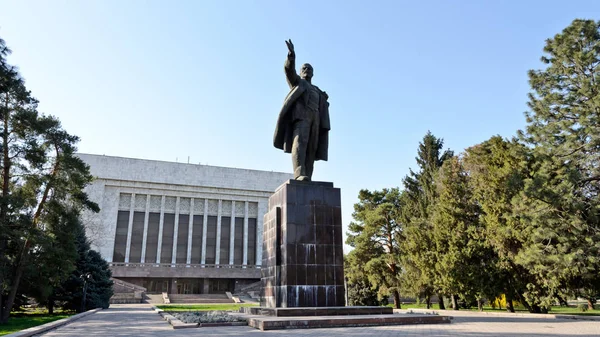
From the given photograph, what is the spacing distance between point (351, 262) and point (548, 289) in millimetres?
11273

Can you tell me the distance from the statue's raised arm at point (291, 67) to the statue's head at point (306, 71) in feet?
1.50

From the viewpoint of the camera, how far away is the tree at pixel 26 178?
13477mm

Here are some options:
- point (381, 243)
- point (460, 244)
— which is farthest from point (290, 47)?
point (381, 243)

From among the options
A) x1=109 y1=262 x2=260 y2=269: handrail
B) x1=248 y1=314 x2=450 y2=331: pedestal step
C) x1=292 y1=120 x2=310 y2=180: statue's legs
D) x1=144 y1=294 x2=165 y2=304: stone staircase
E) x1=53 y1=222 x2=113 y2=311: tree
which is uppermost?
x1=292 y1=120 x2=310 y2=180: statue's legs

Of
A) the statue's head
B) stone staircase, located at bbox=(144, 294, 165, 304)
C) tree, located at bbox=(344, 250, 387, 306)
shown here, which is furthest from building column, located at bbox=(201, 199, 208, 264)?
the statue's head

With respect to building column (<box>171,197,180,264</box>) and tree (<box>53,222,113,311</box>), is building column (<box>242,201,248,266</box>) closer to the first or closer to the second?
building column (<box>171,197,180,264</box>)

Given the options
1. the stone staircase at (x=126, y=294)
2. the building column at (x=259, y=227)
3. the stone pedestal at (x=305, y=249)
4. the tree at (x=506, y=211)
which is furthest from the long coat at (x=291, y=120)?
the building column at (x=259, y=227)

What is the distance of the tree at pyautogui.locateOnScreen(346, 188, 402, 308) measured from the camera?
22.8 meters

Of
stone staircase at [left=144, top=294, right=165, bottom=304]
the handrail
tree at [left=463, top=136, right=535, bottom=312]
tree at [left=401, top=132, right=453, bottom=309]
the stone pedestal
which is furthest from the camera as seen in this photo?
the handrail

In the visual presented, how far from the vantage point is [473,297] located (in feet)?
57.1

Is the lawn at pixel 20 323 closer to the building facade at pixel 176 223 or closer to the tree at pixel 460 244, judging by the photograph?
the tree at pixel 460 244

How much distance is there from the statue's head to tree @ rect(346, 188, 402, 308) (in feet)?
45.6

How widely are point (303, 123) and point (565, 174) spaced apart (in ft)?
31.9

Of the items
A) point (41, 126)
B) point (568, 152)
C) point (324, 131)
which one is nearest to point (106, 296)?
point (41, 126)
